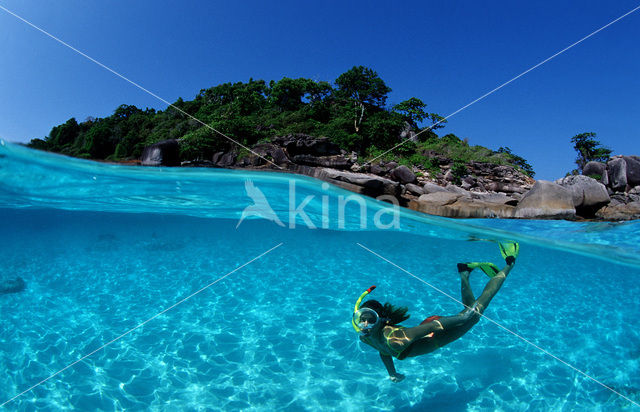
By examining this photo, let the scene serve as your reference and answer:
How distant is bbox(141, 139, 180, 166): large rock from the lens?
615 inches

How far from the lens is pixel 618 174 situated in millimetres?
21297

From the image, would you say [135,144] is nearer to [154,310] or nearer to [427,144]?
[154,310]

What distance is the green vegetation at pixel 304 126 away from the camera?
19.2m

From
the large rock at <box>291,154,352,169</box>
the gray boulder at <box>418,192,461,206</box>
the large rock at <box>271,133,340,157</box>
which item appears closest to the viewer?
the gray boulder at <box>418,192,461,206</box>

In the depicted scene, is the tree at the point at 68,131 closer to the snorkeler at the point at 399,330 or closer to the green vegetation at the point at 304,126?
the green vegetation at the point at 304,126

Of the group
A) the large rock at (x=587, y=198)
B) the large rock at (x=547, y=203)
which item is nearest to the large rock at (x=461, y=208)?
the large rock at (x=547, y=203)

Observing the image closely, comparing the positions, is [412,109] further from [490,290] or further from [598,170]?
[490,290]

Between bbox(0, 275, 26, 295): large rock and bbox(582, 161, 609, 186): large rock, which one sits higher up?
bbox(582, 161, 609, 186): large rock

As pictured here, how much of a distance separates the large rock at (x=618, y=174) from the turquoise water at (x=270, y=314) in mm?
7681

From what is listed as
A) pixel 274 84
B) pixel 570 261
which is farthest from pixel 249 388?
pixel 274 84

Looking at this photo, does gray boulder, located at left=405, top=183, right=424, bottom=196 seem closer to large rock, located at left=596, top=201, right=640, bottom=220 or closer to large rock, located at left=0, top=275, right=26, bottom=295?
large rock, located at left=596, top=201, right=640, bottom=220

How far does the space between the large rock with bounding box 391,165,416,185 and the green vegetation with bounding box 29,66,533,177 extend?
3.21 m

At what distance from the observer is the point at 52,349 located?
6.63 m

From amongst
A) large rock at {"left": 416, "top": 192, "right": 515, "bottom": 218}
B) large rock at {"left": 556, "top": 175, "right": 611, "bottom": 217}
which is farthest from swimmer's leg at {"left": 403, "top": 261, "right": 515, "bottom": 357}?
large rock at {"left": 556, "top": 175, "right": 611, "bottom": 217}
